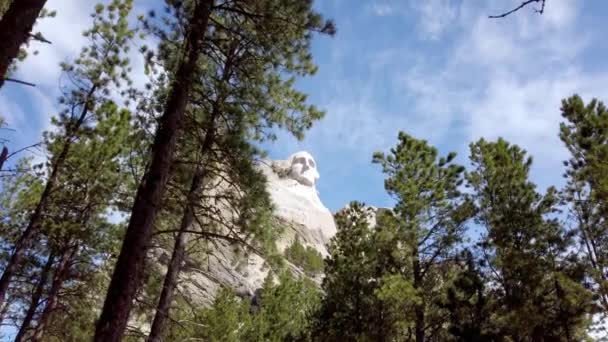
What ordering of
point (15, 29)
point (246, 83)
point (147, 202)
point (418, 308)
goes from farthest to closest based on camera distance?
1. point (418, 308)
2. point (246, 83)
3. point (147, 202)
4. point (15, 29)

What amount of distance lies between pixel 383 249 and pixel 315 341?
4.76 m

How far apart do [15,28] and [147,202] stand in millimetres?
2199

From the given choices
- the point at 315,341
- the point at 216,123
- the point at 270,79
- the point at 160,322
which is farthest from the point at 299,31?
the point at 315,341

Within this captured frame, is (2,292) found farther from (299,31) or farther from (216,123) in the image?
(299,31)

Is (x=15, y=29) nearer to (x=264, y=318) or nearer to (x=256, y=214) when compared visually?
(x=256, y=214)

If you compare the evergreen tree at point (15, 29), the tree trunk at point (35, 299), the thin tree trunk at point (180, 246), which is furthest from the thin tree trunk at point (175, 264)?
the tree trunk at point (35, 299)

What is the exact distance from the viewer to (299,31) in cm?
657

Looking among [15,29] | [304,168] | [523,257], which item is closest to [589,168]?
[523,257]

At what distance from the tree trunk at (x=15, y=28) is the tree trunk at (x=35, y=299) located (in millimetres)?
9986

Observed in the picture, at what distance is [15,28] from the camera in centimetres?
363

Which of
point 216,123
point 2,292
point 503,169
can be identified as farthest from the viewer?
point 503,169

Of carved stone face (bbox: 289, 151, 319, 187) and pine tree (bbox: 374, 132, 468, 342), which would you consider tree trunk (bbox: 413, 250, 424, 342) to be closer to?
pine tree (bbox: 374, 132, 468, 342)

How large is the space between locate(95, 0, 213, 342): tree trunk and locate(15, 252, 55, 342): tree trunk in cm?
847

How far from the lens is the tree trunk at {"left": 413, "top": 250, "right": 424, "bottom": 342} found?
13.7 meters
